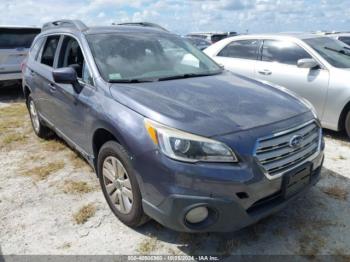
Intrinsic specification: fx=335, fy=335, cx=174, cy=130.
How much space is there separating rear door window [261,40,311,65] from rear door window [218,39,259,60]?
0.21 meters

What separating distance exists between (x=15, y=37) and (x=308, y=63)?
23.9 feet

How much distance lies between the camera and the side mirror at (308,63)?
5090 millimetres

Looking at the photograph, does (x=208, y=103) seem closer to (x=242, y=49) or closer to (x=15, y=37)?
(x=242, y=49)

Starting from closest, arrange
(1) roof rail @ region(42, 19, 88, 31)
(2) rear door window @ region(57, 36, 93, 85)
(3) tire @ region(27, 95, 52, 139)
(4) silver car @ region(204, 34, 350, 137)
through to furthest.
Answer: (2) rear door window @ region(57, 36, 93, 85) → (1) roof rail @ region(42, 19, 88, 31) → (4) silver car @ region(204, 34, 350, 137) → (3) tire @ region(27, 95, 52, 139)

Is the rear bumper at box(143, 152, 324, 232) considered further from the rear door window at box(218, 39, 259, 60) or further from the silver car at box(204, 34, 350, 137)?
the rear door window at box(218, 39, 259, 60)

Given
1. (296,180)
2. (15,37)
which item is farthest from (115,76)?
(15,37)

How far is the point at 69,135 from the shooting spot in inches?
154

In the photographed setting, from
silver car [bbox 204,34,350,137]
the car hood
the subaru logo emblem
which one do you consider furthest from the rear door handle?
silver car [bbox 204,34,350,137]

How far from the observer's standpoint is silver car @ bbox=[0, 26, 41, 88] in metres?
8.41

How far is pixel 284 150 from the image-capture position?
254 centimetres

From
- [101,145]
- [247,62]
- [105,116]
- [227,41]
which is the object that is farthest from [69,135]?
[227,41]

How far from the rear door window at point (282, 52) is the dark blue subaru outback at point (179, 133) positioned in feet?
A: 7.11

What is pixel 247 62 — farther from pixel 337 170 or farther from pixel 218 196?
pixel 218 196

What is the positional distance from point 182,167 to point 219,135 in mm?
346
